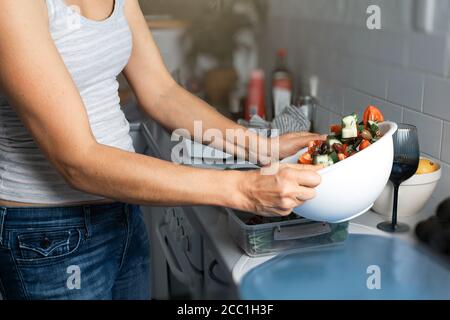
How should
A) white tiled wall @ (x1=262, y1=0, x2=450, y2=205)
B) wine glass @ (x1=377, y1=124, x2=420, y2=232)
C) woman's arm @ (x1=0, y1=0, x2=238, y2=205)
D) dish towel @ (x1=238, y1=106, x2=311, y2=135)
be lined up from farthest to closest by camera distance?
dish towel @ (x1=238, y1=106, x2=311, y2=135) < white tiled wall @ (x1=262, y1=0, x2=450, y2=205) < wine glass @ (x1=377, y1=124, x2=420, y2=232) < woman's arm @ (x1=0, y1=0, x2=238, y2=205)

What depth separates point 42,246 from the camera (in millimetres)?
834

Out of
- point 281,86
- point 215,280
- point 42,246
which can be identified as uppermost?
point 281,86

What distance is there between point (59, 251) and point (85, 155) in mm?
199

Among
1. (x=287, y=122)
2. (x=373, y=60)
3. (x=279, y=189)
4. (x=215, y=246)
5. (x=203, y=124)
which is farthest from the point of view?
(x=287, y=122)

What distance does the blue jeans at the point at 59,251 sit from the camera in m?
0.83

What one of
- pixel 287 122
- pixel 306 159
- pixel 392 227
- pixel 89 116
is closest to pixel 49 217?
pixel 89 116

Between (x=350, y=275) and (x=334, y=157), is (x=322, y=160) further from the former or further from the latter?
(x=350, y=275)

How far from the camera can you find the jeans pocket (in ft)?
2.72

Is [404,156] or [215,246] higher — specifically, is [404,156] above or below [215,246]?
above

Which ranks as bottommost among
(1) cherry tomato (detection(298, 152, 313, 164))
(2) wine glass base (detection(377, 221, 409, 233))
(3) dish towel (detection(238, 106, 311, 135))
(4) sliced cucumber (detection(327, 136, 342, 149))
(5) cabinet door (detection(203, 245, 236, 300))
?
Answer: (5) cabinet door (detection(203, 245, 236, 300))

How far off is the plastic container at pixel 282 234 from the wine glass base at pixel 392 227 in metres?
0.10

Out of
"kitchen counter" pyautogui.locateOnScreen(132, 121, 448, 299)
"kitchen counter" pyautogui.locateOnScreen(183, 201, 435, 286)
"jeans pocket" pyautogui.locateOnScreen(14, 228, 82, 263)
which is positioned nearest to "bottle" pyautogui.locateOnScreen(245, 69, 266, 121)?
"kitchen counter" pyautogui.locateOnScreen(132, 121, 448, 299)

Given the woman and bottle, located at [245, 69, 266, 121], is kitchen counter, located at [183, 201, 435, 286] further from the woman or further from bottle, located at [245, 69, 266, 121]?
bottle, located at [245, 69, 266, 121]

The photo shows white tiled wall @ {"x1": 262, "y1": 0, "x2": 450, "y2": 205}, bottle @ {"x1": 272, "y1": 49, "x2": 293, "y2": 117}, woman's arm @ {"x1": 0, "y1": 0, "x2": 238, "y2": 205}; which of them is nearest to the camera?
woman's arm @ {"x1": 0, "y1": 0, "x2": 238, "y2": 205}
